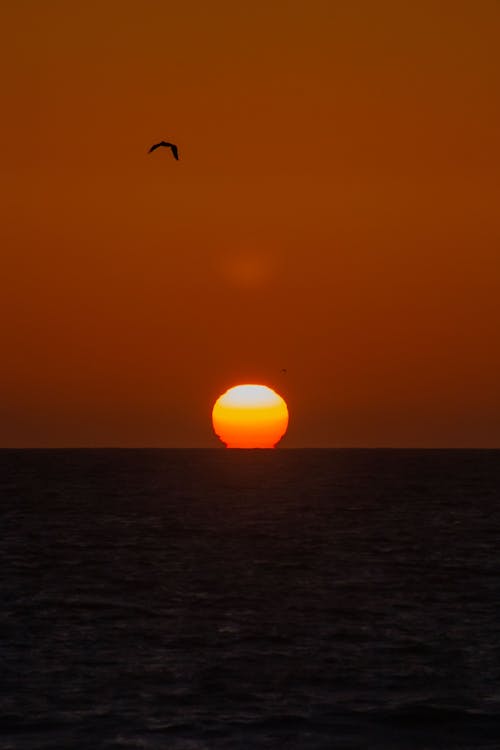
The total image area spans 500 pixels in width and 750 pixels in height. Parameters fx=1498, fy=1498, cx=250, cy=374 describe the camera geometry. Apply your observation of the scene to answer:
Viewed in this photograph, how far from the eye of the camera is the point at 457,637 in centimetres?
4500

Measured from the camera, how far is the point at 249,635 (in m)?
45.1

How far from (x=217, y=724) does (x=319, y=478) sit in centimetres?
15039

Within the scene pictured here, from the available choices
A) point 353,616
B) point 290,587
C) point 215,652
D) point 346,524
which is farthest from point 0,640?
point 346,524

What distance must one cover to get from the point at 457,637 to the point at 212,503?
78038mm

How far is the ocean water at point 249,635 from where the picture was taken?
33.0 meters

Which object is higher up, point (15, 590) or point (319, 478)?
point (319, 478)

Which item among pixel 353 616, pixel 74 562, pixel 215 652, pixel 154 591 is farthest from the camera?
pixel 74 562

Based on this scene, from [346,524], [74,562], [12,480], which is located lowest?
[74,562]

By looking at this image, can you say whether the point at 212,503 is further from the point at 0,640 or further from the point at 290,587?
the point at 0,640

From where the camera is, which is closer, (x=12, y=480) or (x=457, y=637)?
(x=457, y=637)

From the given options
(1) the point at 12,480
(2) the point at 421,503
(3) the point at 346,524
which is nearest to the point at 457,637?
(3) the point at 346,524

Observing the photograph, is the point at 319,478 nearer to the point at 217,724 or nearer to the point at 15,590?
the point at 15,590

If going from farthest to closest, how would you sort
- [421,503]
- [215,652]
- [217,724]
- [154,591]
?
[421,503] → [154,591] → [215,652] → [217,724]

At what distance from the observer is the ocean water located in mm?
33000
